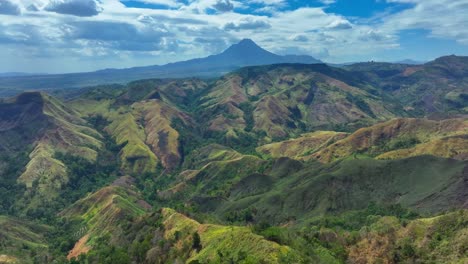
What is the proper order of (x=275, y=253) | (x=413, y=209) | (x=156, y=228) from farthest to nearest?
(x=413, y=209) < (x=156, y=228) < (x=275, y=253)

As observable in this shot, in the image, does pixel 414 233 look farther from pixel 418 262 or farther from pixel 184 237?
pixel 184 237

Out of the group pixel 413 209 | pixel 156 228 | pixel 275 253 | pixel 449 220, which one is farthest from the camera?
pixel 413 209

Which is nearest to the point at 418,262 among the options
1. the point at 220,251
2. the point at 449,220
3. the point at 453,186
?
the point at 449,220

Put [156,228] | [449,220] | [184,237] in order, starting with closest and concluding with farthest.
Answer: [449,220], [184,237], [156,228]

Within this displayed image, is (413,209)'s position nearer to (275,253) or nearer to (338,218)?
(338,218)

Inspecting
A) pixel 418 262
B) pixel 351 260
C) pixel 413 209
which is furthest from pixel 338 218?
pixel 418 262

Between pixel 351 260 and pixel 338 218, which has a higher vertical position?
pixel 351 260

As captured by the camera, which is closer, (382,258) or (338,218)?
(382,258)

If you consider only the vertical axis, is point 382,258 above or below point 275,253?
below

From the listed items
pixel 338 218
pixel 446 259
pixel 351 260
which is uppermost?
pixel 446 259
